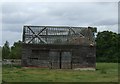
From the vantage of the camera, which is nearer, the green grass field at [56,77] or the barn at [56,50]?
the green grass field at [56,77]

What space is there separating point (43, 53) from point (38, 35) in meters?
2.66

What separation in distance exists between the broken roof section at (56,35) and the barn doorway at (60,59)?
62.5 inches

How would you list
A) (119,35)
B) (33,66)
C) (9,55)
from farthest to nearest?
(119,35) → (9,55) → (33,66)

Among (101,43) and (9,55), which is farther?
(101,43)

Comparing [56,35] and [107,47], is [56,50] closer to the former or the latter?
[56,35]

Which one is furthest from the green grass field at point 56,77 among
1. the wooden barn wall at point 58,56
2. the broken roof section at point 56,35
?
the broken roof section at point 56,35

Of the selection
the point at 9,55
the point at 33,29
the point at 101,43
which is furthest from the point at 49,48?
the point at 101,43

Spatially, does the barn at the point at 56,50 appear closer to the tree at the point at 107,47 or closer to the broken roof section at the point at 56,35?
the broken roof section at the point at 56,35

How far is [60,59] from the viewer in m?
46.0

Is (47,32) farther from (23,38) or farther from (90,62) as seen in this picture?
(90,62)

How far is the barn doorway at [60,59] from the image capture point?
150ft

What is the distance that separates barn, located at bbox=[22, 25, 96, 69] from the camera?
45.8 m

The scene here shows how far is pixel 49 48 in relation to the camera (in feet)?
152

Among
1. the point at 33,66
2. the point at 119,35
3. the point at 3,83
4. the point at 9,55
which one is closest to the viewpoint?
the point at 3,83
